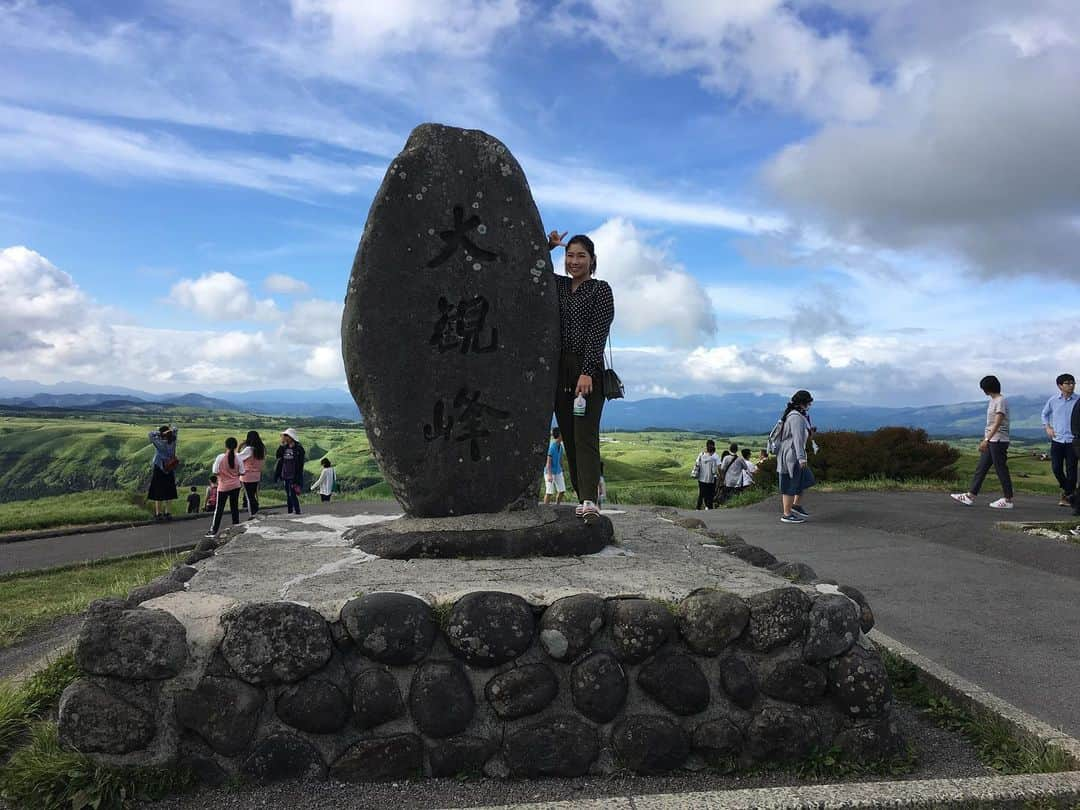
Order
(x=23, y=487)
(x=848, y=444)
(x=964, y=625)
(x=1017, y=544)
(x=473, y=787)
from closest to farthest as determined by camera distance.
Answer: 1. (x=473, y=787)
2. (x=964, y=625)
3. (x=1017, y=544)
4. (x=848, y=444)
5. (x=23, y=487)

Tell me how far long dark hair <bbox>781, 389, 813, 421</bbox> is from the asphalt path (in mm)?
→ 1945

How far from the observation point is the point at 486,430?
5.26 meters

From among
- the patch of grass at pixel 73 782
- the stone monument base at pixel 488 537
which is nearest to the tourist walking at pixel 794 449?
the stone monument base at pixel 488 537

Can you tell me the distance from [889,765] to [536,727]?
184cm

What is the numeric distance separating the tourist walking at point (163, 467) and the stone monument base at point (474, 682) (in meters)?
12.2

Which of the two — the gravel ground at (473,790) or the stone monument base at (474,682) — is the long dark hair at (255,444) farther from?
the gravel ground at (473,790)

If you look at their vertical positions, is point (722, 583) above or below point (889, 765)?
above

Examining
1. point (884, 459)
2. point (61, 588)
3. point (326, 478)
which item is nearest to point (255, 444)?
point (326, 478)

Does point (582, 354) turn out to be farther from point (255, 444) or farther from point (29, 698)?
point (255, 444)

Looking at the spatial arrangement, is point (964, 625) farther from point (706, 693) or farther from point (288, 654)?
point (288, 654)

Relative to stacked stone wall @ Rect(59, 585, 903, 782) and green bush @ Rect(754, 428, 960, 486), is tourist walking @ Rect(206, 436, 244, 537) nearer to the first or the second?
stacked stone wall @ Rect(59, 585, 903, 782)

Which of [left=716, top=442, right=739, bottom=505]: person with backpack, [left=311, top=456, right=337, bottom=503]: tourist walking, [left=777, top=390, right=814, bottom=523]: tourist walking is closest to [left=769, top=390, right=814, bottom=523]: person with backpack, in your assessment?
[left=777, top=390, right=814, bottom=523]: tourist walking

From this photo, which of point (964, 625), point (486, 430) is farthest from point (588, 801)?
point (964, 625)

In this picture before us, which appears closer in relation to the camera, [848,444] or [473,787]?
[473,787]
